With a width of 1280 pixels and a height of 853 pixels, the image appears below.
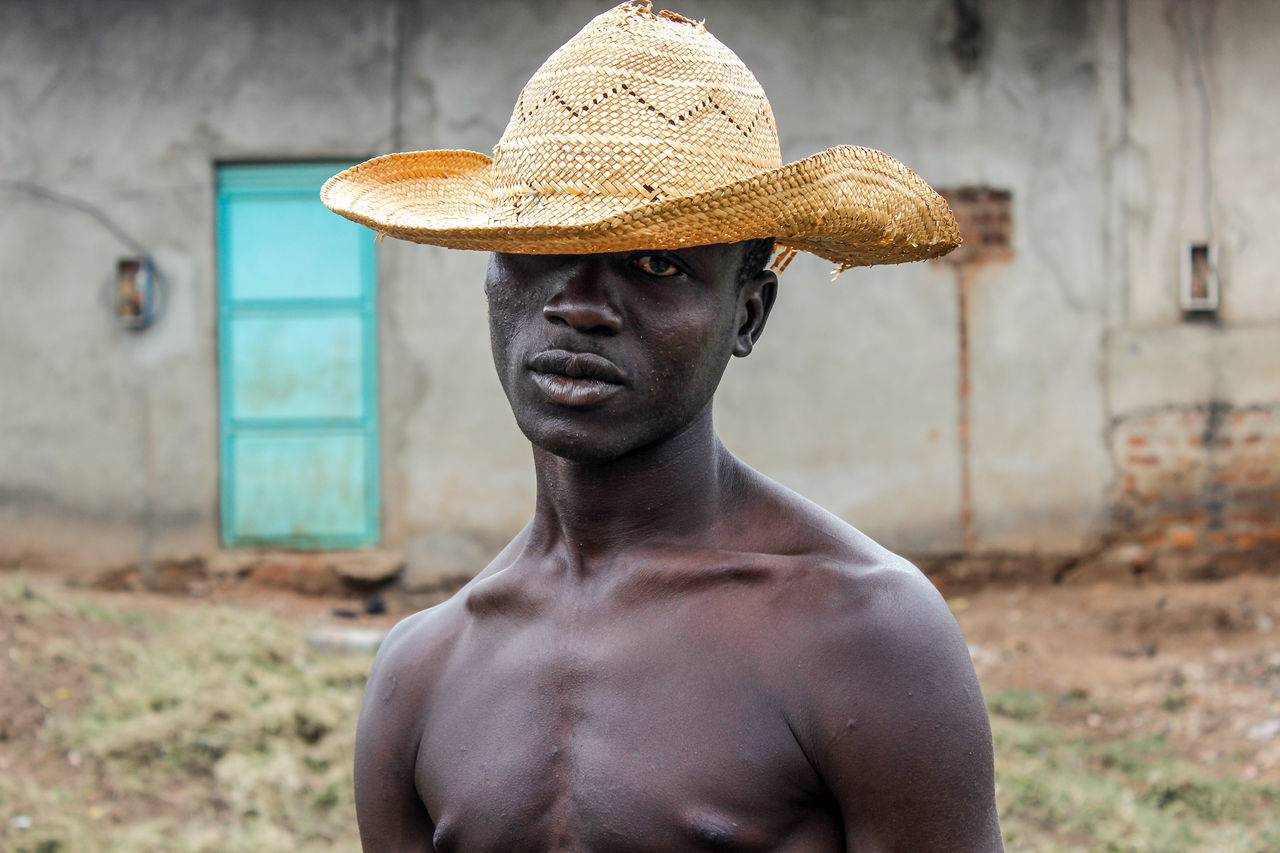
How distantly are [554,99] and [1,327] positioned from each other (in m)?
7.15

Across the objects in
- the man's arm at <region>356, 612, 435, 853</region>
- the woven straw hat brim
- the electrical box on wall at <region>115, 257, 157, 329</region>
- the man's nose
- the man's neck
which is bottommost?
the man's arm at <region>356, 612, 435, 853</region>

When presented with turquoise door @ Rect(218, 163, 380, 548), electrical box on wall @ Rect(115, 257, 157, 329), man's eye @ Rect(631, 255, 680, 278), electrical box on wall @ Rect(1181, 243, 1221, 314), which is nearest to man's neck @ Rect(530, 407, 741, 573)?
man's eye @ Rect(631, 255, 680, 278)

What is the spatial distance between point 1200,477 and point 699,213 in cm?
702

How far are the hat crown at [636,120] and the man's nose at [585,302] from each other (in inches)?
3.2

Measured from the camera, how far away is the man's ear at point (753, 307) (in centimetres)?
165

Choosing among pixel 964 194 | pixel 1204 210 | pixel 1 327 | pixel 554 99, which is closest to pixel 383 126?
pixel 1 327

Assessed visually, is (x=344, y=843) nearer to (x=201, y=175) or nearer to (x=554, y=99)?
(x=554, y=99)

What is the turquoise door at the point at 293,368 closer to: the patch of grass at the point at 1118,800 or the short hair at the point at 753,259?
the patch of grass at the point at 1118,800

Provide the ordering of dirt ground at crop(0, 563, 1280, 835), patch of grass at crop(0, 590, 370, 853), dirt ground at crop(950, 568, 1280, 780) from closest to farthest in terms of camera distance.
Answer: patch of grass at crop(0, 590, 370, 853) < dirt ground at crop(0, 563, 1280, 835) < dirt ground at crop(950, 568, 1280, 780)

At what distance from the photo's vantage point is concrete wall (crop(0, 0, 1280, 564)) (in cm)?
756

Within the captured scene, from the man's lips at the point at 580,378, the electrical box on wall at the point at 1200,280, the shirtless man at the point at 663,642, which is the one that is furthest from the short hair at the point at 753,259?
the electrical box on wall at the point at 1200,280

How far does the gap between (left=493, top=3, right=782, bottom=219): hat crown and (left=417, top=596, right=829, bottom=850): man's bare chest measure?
0.52 meters

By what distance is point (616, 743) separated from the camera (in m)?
1.56

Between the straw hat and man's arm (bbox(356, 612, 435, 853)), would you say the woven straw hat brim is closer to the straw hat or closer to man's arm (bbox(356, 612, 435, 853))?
the straw hat
